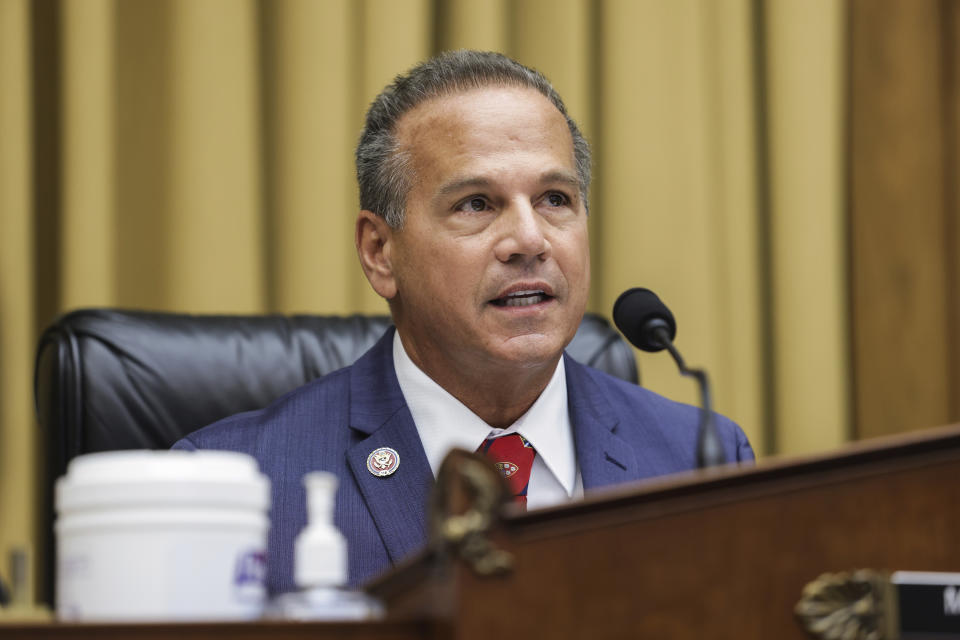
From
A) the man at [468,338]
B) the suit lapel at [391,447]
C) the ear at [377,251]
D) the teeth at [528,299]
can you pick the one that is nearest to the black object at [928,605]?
the suit lapel at [391,447]

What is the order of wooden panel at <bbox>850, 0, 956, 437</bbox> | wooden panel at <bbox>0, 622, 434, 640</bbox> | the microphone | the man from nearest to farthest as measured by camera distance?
wooden panel at <bbox>0, 622, 434, 640</bbox> < the microphone < the man < wooden panel at <bbox>850, 0, 956, 437</bbox>

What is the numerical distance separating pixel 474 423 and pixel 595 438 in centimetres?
20

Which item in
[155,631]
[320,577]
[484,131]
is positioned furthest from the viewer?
[484,131]

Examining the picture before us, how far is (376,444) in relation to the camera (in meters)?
1.80

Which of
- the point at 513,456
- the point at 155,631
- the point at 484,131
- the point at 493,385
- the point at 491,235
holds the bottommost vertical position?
the point at 155,631

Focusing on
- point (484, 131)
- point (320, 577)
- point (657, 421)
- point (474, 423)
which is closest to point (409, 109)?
point (484, 131)

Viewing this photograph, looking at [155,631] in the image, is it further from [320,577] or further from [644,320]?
[644,320]

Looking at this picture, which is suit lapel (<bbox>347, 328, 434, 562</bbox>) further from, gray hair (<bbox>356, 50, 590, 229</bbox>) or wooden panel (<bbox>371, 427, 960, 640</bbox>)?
wooden panel (<bbox>371, 427, 960, 640</bbox>)

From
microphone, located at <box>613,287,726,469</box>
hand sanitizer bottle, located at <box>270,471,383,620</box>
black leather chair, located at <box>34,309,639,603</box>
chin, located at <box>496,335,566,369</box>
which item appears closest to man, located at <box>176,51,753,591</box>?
chin, located at <box>496,335,566,369</box>

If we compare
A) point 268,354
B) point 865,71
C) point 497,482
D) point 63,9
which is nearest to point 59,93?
point 63,9

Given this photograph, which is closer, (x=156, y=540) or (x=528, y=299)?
(x=156, y=540)

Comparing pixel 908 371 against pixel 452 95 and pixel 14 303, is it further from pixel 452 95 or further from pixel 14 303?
pixel 14 303

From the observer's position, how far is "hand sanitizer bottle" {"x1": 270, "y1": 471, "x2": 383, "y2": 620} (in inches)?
31.1

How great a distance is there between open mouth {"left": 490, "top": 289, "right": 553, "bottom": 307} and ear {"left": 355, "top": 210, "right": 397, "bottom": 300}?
0.27 m
